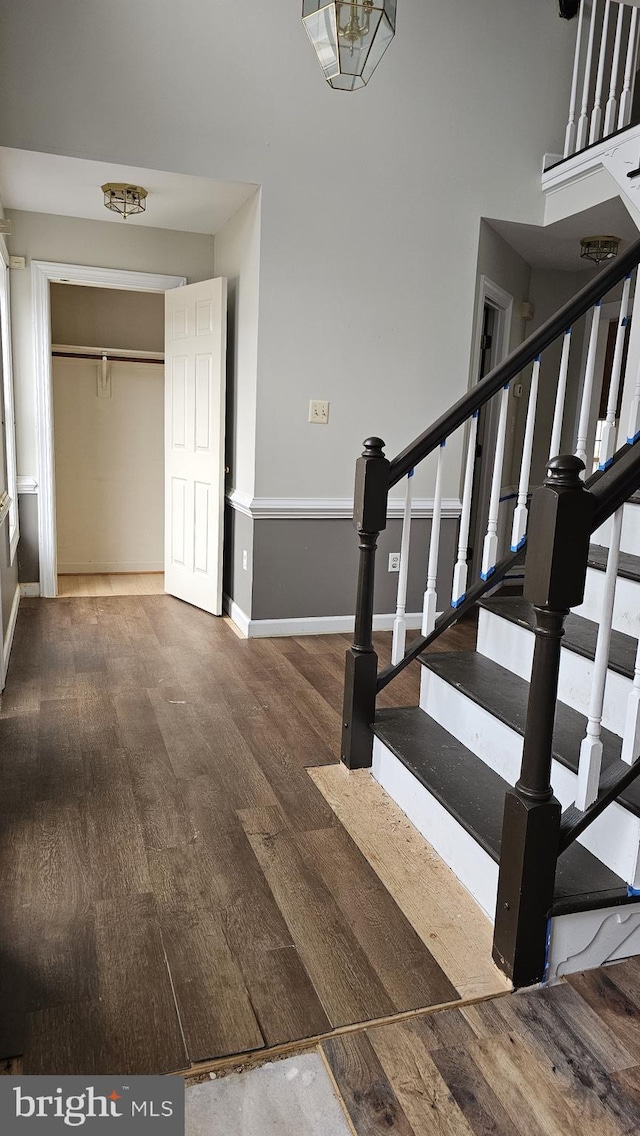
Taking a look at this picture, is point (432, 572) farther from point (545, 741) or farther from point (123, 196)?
point (123, 196)

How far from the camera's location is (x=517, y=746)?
2.14 meters

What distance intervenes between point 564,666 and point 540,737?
0.71m

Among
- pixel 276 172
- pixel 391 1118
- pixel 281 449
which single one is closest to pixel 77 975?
pixel 391 1118

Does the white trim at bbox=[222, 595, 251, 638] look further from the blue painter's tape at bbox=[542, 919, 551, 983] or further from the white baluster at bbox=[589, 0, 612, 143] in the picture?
the white baluster at bbox=[589, 0, 612, 143]

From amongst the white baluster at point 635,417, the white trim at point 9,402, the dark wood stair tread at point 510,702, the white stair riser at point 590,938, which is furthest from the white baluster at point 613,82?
the white stair riser at point 590,938

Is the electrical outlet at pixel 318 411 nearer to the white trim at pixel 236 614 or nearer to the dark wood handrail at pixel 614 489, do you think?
the white trim at pixel 236 614

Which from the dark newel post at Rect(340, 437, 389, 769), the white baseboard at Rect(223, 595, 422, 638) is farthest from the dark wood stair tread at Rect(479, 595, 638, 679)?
the white baseboard at Rect(223, 595, 422, 638)

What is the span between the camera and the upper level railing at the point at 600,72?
12.7ft

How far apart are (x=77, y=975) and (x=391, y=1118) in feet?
2.34

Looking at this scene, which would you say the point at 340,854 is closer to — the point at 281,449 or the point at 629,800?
the point at 629,800

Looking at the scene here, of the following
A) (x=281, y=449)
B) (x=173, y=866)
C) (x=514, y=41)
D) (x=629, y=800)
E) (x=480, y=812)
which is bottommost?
(x=173, y=866)

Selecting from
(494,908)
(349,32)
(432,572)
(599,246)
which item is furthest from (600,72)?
(494,908)

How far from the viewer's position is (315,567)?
4.30 metres

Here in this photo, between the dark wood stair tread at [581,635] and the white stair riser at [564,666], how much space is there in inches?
0.7
